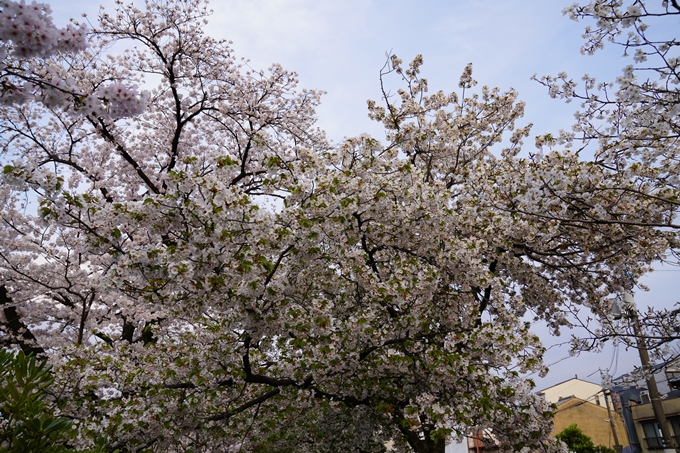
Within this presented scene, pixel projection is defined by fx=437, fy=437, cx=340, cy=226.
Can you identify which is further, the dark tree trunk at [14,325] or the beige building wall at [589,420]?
the beige building wall at [589,420]

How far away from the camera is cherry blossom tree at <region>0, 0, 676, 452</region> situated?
4746mm

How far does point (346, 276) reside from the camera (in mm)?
6605

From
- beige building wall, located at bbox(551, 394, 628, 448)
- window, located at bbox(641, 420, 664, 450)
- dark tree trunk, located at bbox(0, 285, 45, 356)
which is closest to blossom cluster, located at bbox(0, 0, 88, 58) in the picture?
dark tree trunk, located at bbox(0, 285, 45, 356)

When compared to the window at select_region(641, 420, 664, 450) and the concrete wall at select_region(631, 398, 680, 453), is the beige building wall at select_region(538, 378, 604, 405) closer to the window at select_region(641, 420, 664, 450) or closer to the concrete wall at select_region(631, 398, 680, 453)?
the concrete wall at select_region(631, 398, 680, 453)

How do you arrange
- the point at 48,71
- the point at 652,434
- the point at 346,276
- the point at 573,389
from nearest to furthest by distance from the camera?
the point at 48,71, the point at 346,276, the point at 652,434, the point at 573,389

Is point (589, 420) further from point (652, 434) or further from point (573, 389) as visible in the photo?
point (652, 434)

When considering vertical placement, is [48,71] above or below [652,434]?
below

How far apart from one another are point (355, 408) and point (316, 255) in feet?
10.7

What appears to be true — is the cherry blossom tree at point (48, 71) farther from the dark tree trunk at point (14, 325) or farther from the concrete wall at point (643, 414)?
the concrete wall at point (643, 414)

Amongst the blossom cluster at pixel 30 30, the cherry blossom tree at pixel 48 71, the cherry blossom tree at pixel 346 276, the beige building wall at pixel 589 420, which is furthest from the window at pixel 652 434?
the blossom cluster at pixel 30 30

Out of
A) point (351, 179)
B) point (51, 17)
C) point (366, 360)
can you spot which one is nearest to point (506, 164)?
point (351, 179)

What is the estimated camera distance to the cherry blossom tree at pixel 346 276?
4.75 meters

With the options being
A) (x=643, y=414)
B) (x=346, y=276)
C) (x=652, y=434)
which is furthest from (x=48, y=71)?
(x=652, y=434)

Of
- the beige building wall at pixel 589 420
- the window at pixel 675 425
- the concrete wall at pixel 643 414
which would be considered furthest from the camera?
the beige building wall at pixel 589 420
